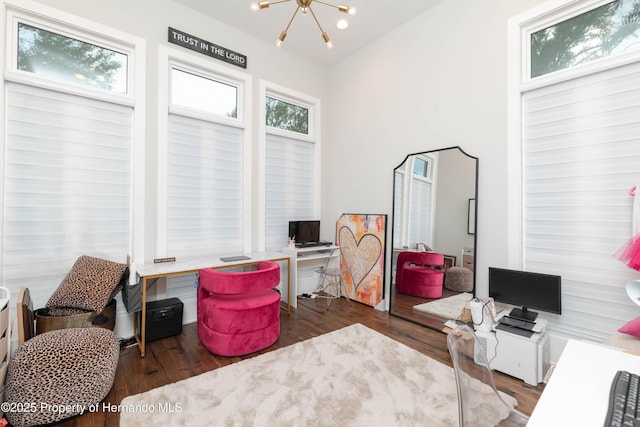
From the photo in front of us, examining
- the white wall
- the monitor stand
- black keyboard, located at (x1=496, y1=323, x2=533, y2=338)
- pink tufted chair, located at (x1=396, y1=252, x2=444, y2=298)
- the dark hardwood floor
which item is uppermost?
the white wall

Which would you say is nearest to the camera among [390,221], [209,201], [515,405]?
[515,405]

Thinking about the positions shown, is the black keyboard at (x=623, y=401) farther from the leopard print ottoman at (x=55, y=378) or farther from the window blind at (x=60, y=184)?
the window blind at (x=60, y=184)

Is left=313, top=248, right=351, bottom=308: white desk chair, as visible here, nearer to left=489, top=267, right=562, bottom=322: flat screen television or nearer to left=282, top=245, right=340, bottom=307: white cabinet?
left=282, top=245, right=340, bottom=307: white cabinet

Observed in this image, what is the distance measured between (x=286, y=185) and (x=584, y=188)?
3.40m

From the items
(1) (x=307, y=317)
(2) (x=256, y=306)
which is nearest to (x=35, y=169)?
(2) (x=256, y=306)

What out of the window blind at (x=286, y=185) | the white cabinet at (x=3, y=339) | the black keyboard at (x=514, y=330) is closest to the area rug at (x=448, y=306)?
the black keyboard at (x=514, y=330)

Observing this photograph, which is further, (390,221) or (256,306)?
(390,221)

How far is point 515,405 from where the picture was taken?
194 centimetres

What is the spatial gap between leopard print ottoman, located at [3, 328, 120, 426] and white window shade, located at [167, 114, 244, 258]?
153 cm

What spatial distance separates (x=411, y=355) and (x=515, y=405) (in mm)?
821

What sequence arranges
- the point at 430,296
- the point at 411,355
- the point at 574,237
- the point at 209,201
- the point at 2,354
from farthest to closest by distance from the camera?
the point at 209,201 < the point at 430,296 < the point at 411,355 < the point at 574,237 < the point at 2,354

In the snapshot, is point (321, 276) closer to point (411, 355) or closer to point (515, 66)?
point (411, 355)

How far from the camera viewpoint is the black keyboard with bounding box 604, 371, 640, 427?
2.56 feet

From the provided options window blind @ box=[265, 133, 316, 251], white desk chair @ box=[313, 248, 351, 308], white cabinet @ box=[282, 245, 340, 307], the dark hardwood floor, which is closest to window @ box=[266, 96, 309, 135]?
window blind @ box=[265, 133, 316, 251]
